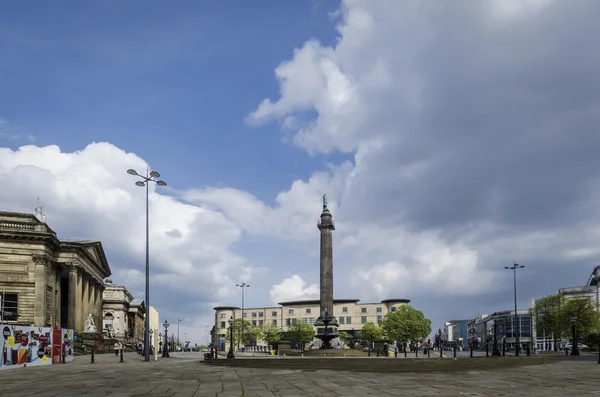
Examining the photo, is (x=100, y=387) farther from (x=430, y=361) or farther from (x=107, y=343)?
(x=107, y=343)

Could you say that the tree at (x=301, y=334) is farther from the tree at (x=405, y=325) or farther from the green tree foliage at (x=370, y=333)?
the tree at (x=405, y=325)

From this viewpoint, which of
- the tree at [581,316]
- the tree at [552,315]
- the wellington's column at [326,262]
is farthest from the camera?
the tree at [552,315]

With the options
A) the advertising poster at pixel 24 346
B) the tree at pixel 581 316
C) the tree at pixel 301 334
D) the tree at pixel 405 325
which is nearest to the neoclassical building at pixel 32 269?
the advertising poster at pixel 24 346

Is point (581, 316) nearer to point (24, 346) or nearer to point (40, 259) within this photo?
point (40, 259)

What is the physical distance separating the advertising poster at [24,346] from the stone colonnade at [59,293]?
95.6 ft

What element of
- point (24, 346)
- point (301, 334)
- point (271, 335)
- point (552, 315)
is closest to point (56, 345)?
point (24, 346)

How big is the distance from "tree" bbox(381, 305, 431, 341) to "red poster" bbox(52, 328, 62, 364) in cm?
11196

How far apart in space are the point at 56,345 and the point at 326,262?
53.9 metres

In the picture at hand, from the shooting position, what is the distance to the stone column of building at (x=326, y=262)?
93.1 metres

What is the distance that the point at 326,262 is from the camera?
94062 millimetres

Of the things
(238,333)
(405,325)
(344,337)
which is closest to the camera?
(405,325)

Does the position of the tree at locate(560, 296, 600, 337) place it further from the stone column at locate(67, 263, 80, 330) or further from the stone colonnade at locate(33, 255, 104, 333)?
the stone colonnade at locate(33, 255, 104, 333)

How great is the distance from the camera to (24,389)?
21219mm

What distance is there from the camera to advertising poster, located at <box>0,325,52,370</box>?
36844 millimetres
